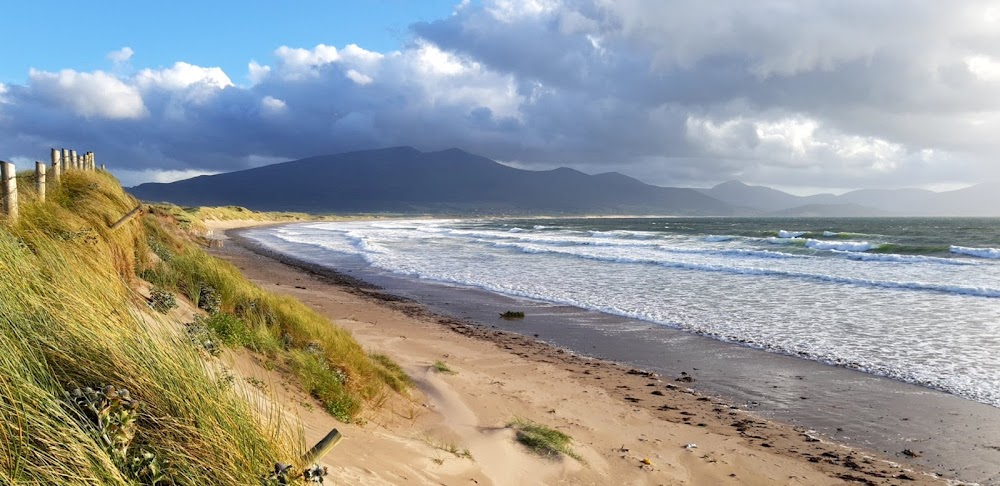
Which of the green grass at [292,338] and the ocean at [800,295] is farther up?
the green grass at [292,338]

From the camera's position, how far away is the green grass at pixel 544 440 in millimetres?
5902

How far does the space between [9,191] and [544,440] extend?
6612mm

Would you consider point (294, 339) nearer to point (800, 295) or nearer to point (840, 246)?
point (800, 295)

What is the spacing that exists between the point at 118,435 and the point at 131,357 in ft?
1.93

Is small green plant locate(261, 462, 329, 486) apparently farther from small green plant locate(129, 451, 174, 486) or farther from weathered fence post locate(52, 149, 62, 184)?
weathered fence post locate(52, 149, 62, 184)

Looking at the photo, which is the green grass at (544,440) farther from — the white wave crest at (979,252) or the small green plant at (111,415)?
the white wave crest at (979,252)

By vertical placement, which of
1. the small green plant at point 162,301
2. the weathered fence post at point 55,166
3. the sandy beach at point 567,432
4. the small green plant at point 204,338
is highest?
the weathered fence post at point 55,166

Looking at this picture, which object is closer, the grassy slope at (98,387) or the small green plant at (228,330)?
the grassy slope at (98,387)

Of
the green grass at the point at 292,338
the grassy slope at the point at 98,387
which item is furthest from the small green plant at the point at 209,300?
the grassy slope at the point at 98,387

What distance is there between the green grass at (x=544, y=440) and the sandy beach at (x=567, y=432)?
0.10 metres

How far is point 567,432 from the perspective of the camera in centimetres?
666

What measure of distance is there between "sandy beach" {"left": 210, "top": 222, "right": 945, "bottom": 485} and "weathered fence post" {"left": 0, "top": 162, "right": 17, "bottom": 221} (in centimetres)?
395

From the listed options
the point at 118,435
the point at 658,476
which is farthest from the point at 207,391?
the point at 658,476

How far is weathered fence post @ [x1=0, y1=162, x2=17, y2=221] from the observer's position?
6695 mm
